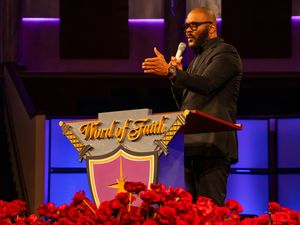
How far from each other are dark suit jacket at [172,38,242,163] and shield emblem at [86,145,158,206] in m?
0.47

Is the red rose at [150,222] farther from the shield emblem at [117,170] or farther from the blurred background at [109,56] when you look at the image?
the blurred background at [109,56]

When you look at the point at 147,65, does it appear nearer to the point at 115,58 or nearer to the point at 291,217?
the point at 291,217

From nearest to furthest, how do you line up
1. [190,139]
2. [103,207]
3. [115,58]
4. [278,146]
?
[103,207]
[190,139]
[278,146]
[115,58]

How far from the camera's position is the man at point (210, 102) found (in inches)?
122

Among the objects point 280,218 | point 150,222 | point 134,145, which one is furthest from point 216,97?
point 150,222

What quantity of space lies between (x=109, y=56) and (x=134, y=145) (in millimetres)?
9113

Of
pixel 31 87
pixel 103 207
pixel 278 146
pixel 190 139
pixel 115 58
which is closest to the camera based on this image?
pixel 103 207

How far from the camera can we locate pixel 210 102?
319cm

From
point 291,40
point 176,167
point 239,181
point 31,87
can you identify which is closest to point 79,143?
point 176,167

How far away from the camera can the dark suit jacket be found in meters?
3.14

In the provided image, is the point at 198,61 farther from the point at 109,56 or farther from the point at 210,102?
the point at 109,56

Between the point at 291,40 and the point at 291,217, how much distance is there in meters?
9.71

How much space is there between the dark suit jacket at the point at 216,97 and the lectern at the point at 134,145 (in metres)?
0.27

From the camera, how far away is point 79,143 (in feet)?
9.43
